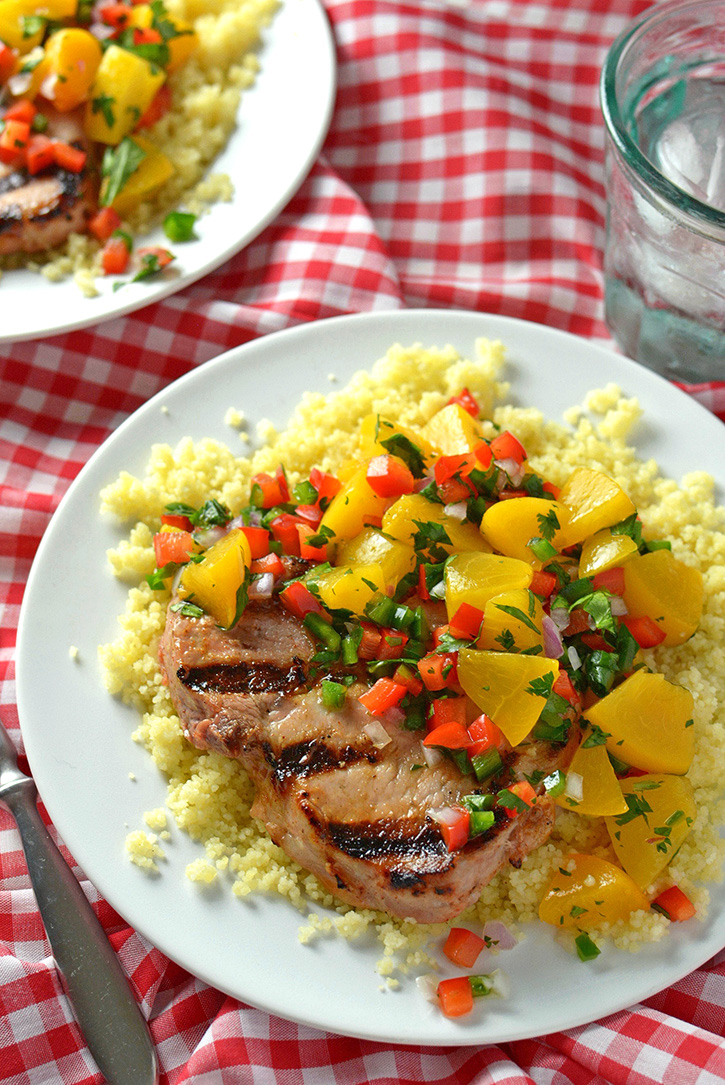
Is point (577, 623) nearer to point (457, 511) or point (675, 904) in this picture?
point (457, 511)

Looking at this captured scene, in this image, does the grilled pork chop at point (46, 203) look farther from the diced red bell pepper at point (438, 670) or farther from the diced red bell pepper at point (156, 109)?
the diced red bell pepper at point (438, 670)

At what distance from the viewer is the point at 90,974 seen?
2986 mm

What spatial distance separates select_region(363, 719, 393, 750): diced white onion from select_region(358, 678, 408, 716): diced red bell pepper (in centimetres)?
5

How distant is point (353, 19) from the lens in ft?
16.9

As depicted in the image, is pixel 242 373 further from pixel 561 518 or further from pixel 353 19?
pixel 353 19

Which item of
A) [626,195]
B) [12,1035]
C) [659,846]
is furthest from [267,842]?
[626,195]

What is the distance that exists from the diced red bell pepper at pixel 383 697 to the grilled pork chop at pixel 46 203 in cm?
274

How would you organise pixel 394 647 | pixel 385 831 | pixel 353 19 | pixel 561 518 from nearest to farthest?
1. pixel 385 831
2. pixel 394 647
3. pixel 561 518
4. pixel 353 19

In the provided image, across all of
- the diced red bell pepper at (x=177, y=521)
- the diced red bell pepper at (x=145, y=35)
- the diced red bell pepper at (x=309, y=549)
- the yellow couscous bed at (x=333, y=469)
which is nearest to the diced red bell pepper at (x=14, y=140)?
the diced red bell pepper at (x=145, y=35)

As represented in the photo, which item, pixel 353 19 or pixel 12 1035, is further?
pixel 353 19

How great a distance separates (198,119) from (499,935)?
393 centimetres

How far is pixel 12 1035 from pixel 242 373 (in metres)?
2.50

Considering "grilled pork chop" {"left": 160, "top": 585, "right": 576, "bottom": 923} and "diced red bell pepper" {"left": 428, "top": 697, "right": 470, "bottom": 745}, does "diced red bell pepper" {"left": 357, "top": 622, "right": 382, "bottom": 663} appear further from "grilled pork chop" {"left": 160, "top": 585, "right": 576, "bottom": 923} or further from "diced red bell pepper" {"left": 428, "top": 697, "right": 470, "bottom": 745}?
"diced red bell pepper" {"left": 428, "top": 697, "right": 470, "bottom": 745}

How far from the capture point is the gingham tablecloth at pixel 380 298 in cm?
296
